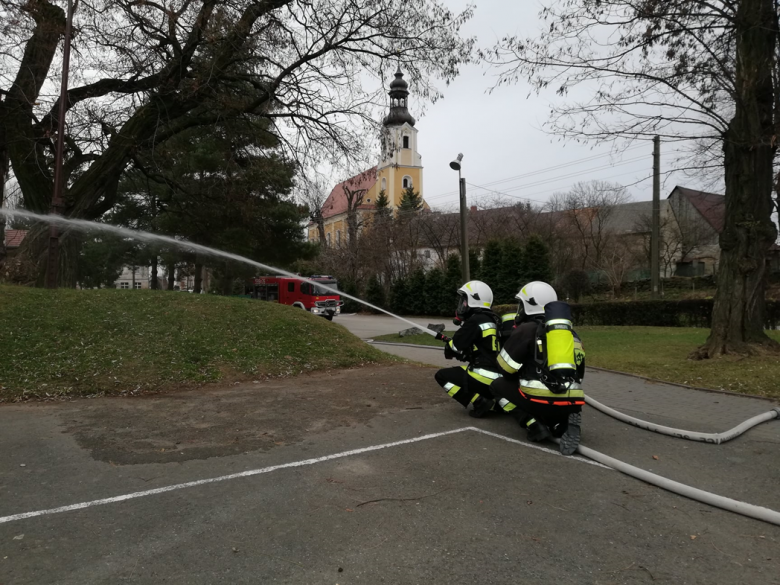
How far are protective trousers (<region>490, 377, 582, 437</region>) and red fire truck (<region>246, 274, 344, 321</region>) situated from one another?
A: 82.7 ft

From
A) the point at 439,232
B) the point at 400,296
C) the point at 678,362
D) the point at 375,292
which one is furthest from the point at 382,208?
the point at 678,362

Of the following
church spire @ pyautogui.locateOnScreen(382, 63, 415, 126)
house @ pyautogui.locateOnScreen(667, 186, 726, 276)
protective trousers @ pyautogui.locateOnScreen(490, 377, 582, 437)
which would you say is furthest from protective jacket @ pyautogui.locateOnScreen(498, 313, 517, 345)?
house @ pyautogui.locateOnScreen(667, 186, 726, 276)

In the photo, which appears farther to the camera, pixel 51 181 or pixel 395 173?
pixel 395 173

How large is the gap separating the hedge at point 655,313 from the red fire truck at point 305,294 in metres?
15.0

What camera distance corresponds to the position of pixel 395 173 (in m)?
81.4

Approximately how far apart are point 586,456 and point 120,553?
4.08 m

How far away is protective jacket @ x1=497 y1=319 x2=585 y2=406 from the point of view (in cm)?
524

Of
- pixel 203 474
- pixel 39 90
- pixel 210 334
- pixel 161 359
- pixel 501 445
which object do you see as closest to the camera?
pixel 203 474

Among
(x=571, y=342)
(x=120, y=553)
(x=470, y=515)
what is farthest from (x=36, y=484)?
(x=571, y=342)

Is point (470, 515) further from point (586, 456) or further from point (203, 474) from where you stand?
point (203, 474)

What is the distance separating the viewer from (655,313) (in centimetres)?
2103

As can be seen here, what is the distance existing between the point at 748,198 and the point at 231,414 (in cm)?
1084

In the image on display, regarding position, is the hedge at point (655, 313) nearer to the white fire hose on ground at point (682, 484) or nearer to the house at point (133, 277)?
the white fire hose on ground at point (682, 484)

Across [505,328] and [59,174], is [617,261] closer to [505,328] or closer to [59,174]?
[505,328]
